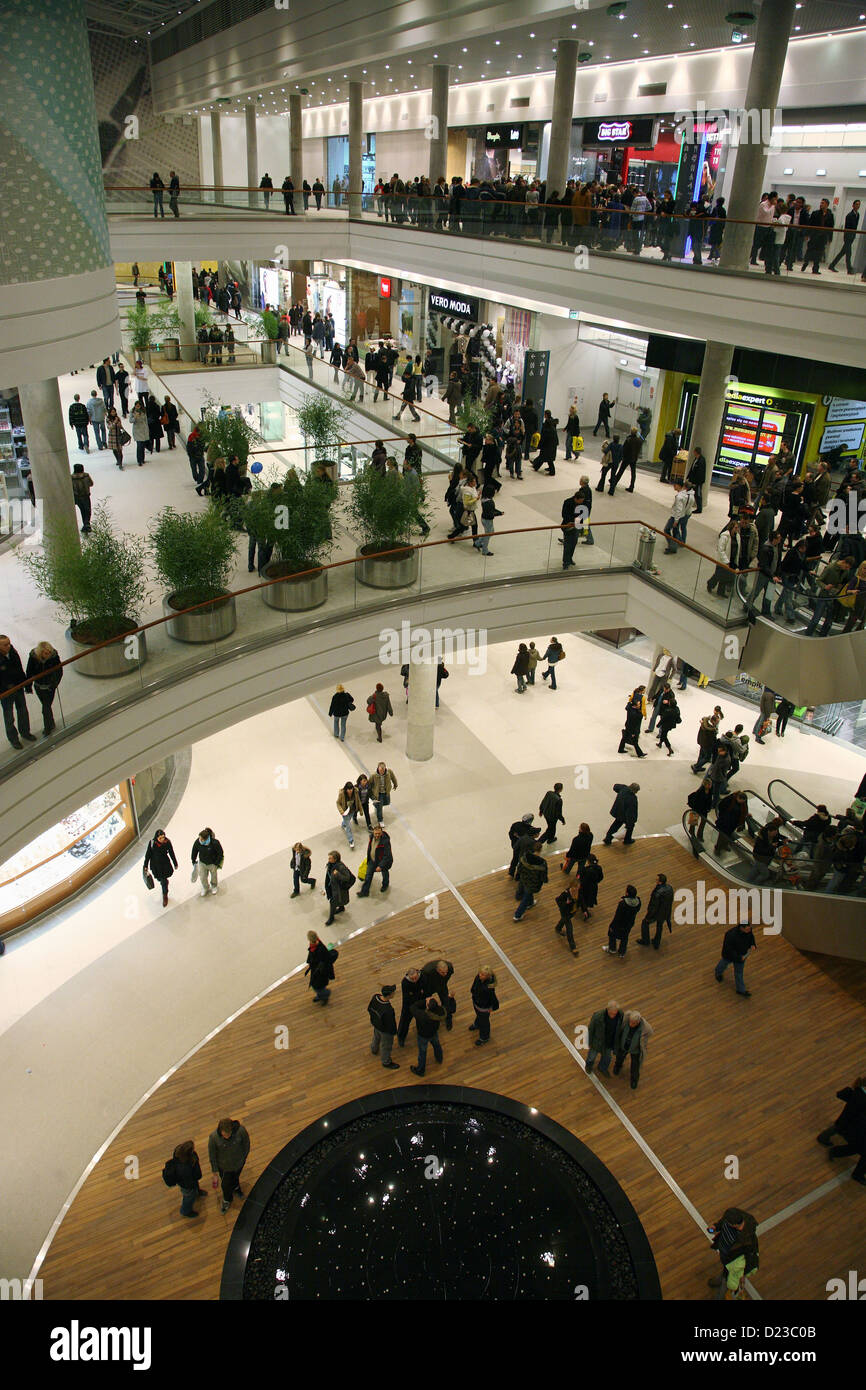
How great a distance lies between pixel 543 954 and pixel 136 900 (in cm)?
565

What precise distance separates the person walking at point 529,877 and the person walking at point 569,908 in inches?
12.9

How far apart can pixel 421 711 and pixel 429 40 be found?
43.9 feet

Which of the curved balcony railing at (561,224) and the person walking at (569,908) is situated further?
the curved balcony railing at (561,224)

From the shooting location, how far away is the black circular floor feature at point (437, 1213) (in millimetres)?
7512

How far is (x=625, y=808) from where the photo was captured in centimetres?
1246

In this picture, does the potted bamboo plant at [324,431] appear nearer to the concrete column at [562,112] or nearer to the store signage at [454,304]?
the concrete column at [562,112]

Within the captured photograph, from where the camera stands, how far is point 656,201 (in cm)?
1538

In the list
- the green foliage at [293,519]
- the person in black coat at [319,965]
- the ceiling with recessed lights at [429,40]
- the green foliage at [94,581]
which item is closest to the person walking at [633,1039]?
the person in black coat at [319,965]

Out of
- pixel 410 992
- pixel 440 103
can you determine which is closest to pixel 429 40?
pixel 440 103

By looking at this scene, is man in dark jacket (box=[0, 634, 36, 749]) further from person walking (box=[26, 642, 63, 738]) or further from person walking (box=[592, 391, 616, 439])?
person walking (box=[592, 391, 616, 439])

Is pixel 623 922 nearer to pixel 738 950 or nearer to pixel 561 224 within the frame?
pixel 738 950
